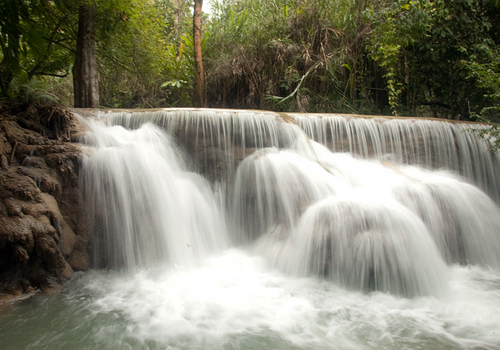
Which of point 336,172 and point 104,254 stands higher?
point 336,172

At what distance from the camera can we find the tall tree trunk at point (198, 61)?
9797 millimetres

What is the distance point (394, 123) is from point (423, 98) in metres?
4.29

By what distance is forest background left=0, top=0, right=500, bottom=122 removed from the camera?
26.1 ft

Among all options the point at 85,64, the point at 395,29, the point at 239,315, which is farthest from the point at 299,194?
the point at 395,29

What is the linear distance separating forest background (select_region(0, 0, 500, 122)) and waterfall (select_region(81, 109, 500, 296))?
2487 mm

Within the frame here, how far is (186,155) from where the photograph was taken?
18.8 ft

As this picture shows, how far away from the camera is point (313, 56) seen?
10.1 meters

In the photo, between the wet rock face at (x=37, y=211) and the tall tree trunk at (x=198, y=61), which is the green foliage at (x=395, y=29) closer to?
the tall tree trunk at (x=198, y=61)

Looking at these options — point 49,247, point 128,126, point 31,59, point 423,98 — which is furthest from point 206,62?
point 49,247

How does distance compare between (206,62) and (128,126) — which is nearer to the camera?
(128,126)

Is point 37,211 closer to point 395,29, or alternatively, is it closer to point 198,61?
point 198,61

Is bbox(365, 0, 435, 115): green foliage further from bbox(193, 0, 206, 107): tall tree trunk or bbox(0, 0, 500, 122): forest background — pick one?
bbox(193, 0, 206, 107): tall tree trunk

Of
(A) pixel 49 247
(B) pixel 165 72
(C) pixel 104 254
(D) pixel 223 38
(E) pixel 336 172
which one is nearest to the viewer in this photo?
(A) pixel 49 247

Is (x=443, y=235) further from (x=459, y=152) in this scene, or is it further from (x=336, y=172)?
(x=459, y=152)
